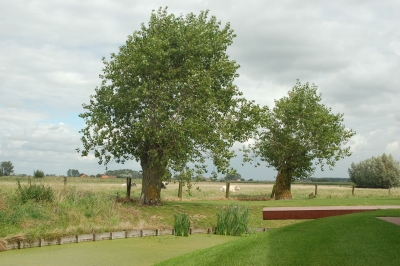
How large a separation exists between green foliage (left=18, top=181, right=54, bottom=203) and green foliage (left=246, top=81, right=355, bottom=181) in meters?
20.8

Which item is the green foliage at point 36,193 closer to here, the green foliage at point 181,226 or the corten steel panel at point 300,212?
the green foliage at point 181,226

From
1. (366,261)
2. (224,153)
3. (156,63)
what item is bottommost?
(366,261)

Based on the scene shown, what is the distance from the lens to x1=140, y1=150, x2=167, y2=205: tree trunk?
23.9 meters

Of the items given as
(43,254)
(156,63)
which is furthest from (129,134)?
(43,254)

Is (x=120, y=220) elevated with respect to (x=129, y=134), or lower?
lower

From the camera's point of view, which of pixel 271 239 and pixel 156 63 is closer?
pixel 271 239

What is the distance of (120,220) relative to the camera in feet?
62.8

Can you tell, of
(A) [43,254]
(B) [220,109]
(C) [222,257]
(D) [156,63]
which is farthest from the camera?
(B) [220,109]

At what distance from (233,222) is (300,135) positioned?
20.7 m

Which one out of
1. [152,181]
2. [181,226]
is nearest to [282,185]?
[152,181]

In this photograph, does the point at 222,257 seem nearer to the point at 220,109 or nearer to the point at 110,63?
the point at 220,109

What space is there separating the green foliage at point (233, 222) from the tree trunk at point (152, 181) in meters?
6.36

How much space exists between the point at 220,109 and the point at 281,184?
53.4ft

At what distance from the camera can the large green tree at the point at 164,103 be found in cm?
2252
